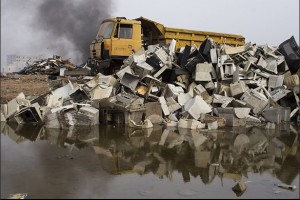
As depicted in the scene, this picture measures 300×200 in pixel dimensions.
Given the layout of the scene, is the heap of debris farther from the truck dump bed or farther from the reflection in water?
the truck dump bed

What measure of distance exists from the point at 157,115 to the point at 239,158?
12.5 ft

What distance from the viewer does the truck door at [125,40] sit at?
41.3 feet

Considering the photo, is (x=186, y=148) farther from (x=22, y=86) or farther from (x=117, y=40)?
(x=22, y=86)

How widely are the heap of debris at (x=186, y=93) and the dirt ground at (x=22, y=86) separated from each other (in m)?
2.20

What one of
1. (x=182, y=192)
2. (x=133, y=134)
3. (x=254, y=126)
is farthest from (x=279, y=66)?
(x=182, y=192)

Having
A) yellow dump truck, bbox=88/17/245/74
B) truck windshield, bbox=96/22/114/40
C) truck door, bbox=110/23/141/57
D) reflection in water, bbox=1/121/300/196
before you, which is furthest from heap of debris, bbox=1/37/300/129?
truck windshield, bbox=96/22/114/40

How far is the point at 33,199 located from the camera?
3988mm

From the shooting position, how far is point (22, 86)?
41.2 feet

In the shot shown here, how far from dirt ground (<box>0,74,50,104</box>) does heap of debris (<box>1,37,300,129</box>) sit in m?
2.20

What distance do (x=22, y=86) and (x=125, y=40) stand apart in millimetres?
4051

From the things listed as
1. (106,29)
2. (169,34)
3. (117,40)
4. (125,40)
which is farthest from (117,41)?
(169,34)

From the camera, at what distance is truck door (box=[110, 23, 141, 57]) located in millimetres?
12602

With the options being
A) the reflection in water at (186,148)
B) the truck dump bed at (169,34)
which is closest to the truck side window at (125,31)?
the truck dump bed at (169,34)

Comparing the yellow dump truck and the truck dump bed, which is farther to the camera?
the truck dump bed
